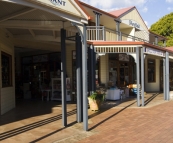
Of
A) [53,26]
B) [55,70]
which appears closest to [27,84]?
[55,70]

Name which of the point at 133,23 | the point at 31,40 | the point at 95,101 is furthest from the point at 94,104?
the point at 133,23

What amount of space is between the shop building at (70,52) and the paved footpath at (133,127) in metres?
0.75

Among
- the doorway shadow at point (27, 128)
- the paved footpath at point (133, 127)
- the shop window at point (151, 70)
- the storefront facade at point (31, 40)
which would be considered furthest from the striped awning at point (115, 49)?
the shop window at point (151, 70)

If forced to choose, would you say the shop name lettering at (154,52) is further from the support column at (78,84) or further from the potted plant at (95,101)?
the support column at (78,84)

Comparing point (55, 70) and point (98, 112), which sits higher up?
point (55, 70)

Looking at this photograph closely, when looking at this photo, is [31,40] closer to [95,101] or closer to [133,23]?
[95,101]

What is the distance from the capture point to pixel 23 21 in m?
7.19

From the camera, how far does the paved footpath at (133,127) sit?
225 inches

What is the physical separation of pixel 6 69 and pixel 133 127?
19.6 feet

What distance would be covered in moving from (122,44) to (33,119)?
5.74 meters

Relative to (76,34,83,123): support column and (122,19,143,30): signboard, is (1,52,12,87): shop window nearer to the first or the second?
(76,34,83,123): support column

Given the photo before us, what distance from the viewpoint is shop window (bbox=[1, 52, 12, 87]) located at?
9352 mm

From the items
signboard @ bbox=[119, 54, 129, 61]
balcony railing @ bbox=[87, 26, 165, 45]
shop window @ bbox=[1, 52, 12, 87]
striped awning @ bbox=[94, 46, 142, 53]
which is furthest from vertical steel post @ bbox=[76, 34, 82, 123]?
signboard @ bbox=[119, 54, 129, 61]

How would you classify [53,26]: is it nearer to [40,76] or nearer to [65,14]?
[65,14]
